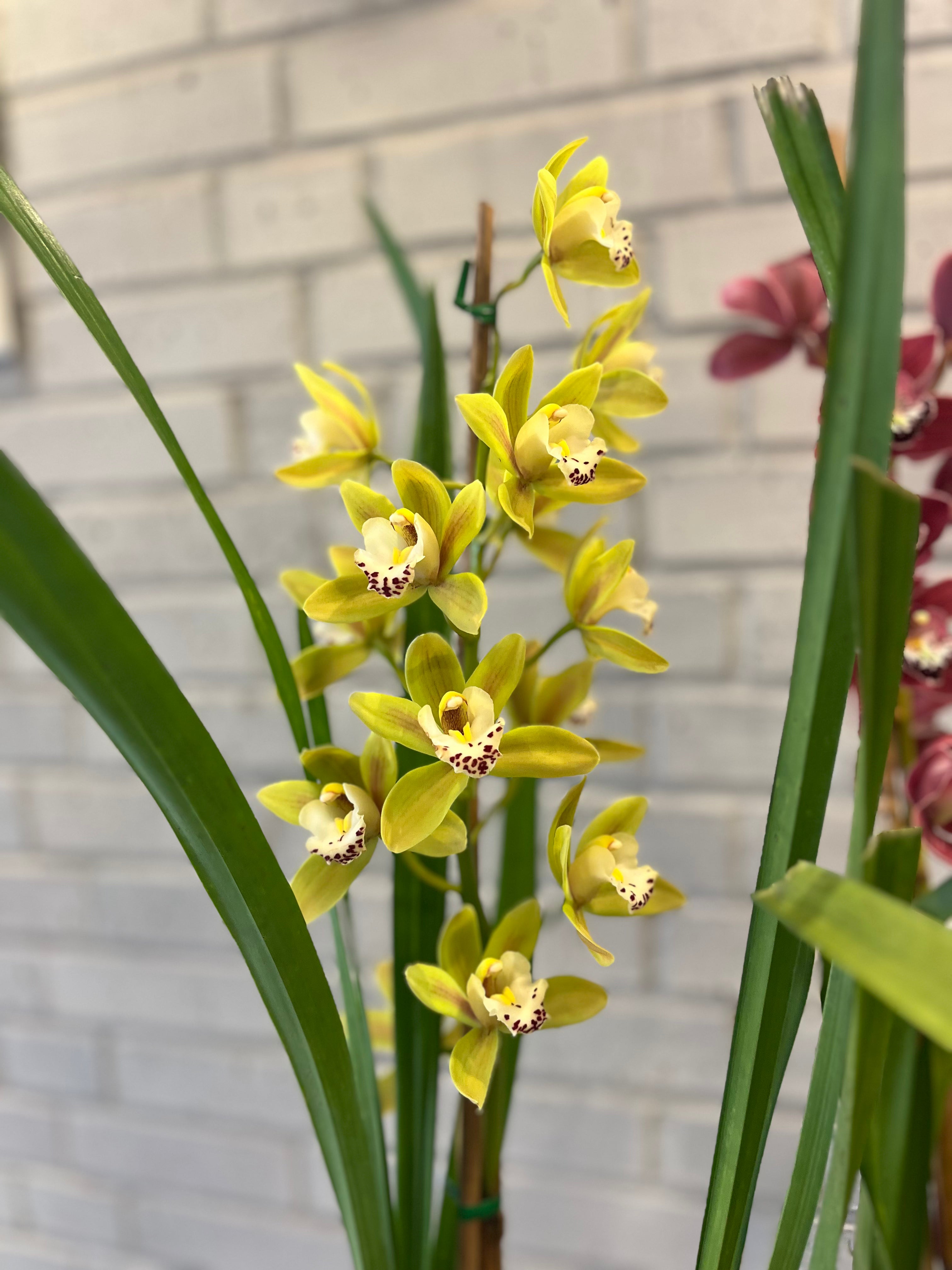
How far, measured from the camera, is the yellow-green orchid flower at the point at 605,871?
342mm

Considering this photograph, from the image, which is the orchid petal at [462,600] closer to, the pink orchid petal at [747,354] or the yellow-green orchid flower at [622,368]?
the yellow-green orchid flower at [622,368]

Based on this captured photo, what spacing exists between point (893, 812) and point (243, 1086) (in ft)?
2.24

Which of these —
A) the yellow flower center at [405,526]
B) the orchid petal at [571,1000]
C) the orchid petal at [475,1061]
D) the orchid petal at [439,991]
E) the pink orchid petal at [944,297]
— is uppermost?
the pink orchid petal at [944,297]

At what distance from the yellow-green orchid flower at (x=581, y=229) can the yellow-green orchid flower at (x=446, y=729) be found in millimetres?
144

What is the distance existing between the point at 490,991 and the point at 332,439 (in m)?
0.26

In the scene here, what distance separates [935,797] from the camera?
429 millimetres

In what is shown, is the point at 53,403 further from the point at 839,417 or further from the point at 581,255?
the point at 839,417

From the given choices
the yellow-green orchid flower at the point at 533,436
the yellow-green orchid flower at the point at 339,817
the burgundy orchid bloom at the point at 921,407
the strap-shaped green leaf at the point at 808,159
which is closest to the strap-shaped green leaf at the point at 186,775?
the yellow-green orchid flower at the point at 339,817

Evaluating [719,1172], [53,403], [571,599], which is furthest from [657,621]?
[53,403]

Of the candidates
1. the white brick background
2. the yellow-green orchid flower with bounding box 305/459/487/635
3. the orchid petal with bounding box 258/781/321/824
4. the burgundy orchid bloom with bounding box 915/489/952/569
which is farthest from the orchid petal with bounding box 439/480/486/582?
the white brick background

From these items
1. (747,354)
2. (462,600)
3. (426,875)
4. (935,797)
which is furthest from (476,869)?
(747,354)

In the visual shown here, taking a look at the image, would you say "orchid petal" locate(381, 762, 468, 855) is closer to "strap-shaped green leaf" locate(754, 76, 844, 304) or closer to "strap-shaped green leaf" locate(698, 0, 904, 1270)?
"strap-shaped green leaf" locate(698, 0, 904, 1270)

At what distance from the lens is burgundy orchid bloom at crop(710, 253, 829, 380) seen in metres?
0.49

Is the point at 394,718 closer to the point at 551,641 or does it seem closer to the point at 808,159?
the point at 551,641
